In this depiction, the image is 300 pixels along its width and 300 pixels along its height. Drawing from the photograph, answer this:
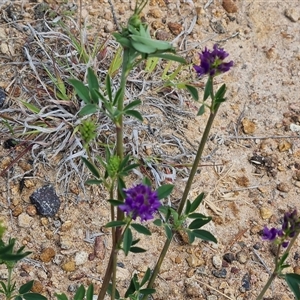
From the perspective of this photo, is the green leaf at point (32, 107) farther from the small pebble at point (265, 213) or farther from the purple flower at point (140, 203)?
the purple flower at point (140, 203)

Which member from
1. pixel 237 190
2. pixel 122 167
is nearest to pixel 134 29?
pixel 122 167

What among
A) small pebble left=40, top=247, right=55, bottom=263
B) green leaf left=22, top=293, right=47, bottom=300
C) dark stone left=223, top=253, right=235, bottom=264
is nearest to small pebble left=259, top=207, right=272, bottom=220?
dark stone left=223, top=253, right=235, bottom=264

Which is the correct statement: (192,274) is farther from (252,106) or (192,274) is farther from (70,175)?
(252,106)

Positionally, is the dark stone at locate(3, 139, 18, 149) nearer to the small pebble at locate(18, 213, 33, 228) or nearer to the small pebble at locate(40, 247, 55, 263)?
the small pebble at locate(18, 213, 33, 228)

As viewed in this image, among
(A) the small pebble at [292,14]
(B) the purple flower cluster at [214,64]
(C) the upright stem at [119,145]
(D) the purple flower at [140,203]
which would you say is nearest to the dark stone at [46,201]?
(C) the upright stem at [119,145]

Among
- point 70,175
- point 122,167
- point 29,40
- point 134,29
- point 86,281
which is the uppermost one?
point 134,29

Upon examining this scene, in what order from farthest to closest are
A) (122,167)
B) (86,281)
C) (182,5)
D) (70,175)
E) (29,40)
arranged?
(182,5) < (29,40) < (70,175) < (86,281) < (122,167)
